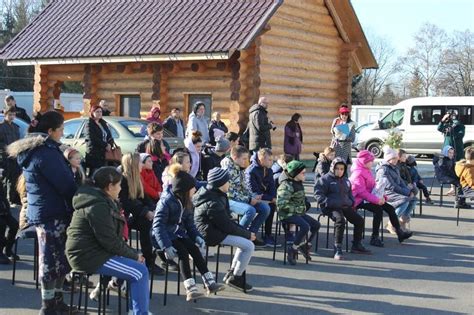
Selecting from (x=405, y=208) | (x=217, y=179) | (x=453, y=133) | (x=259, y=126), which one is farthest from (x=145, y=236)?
(x=453, y=133)

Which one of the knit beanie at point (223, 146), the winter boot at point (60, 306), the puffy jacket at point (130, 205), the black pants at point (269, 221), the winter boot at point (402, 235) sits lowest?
the winter boot at point (60, 306)

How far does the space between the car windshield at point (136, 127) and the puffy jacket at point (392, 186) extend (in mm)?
6177

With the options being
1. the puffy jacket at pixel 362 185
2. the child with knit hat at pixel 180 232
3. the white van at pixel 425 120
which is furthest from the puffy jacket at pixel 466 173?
the white van at pixel 425 120

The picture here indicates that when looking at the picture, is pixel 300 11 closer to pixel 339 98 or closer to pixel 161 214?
pixel 339 98

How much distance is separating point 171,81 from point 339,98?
647 cm

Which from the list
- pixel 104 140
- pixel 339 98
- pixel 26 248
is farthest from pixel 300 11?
pixel 26 248

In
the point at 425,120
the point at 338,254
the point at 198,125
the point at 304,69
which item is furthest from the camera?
the point at 425,120

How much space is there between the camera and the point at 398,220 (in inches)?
449

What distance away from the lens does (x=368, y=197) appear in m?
10.8

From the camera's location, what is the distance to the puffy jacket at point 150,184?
9257 millimetres

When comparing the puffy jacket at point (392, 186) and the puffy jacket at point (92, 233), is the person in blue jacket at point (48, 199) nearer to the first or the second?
the puffy jacket at point (92, 233)

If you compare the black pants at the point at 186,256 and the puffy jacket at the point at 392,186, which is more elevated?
the puffy jacket at the point at 392,186

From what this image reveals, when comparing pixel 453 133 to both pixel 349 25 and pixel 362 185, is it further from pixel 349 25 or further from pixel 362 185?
pixel 362 185

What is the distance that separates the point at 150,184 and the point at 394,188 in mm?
4415
